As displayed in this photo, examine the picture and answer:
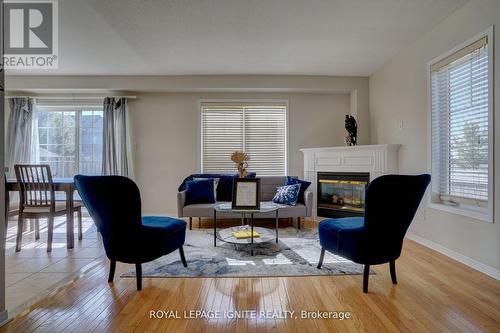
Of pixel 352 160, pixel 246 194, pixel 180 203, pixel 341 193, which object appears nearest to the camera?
pixel 246 194

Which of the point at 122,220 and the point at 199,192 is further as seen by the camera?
the point at 199,192

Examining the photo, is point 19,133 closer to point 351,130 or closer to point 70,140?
point 70,140

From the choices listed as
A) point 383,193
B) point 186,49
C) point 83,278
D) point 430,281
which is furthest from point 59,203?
point 430,281

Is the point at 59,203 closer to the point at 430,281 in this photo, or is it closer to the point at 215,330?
the point at 215,330

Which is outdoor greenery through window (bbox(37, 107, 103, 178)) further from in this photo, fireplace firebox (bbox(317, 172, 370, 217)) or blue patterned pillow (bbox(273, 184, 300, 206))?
fireplace firebox (bbox(317, 172, 370, 217))

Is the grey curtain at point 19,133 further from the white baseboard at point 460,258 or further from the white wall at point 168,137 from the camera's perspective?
the white baseboard at point 460,258

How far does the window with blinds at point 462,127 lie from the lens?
245cm

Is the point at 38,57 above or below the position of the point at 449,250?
above

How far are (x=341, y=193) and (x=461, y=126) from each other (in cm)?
198

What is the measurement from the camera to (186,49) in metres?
3.55

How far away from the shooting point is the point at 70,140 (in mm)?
4918

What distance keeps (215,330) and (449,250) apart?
105 inches

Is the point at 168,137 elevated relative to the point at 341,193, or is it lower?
elevated

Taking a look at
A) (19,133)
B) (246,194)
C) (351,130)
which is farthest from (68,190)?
(351,130)
